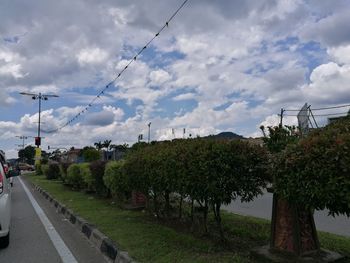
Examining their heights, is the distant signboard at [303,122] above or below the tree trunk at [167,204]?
above

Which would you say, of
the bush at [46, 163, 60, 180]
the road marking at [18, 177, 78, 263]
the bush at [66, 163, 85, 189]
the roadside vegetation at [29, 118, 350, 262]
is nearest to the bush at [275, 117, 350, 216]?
the roadside vegetation at [29, 118, 350, 262]

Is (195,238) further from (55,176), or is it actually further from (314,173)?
(55,176)

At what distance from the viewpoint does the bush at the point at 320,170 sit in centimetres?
416

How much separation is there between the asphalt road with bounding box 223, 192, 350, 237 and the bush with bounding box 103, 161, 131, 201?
310 centimetres

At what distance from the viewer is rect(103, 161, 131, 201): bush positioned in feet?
37.9

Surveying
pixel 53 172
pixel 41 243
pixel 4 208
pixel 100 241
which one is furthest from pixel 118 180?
pixel 53 172

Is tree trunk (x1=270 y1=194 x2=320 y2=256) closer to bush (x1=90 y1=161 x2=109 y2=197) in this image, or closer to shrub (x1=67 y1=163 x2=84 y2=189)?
bush (x1=90 y1=161 x2=109 y2=197)

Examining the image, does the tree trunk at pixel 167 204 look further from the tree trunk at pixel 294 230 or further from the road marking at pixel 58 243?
the tree trunk at pixel 294 230

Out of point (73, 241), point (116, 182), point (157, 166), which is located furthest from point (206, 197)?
point (116, 182)

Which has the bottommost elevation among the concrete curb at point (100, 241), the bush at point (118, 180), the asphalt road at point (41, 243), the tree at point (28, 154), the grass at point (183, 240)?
the asphalt road at point (41, 243)

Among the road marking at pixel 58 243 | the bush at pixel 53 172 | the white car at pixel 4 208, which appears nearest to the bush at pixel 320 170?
the road marking at pixel 58 243

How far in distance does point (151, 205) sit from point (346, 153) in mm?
7185

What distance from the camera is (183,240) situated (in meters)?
7.29

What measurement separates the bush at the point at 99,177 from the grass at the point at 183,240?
506 cm
